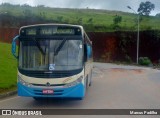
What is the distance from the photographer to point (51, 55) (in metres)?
13.2

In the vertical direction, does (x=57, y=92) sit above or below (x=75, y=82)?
below

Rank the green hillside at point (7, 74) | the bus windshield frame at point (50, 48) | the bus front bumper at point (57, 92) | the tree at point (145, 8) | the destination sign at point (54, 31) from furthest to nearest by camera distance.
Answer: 1. the tree at point (145, 8)
2. the green hillside at point (7, 74)
3. the destination sign at point (54, 31)
4. the bus windshield frame at point (50, 48)
5. the bus front bumper at point (57, 92)

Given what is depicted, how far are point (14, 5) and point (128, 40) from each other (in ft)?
147

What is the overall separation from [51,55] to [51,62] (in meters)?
0.27

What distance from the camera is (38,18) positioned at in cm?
7419

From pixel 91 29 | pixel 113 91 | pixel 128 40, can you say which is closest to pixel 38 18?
pixel 91 29

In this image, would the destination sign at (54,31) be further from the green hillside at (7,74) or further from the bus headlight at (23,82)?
the green hillside at (7,74)

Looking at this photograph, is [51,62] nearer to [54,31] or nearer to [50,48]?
[50,48]

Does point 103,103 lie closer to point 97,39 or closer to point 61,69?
point 61,69

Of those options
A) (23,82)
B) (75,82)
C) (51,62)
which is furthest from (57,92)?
(23,82)

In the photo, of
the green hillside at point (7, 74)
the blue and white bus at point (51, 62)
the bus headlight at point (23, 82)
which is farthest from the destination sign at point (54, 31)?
the green hillside at point (7, 74)

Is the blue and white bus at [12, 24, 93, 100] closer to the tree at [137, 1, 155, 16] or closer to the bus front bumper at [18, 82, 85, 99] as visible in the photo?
the bus front bumper at [18, 82, 85, 99]

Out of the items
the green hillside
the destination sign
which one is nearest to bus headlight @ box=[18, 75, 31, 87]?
the destination sign

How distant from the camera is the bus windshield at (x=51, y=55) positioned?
13094 mm
